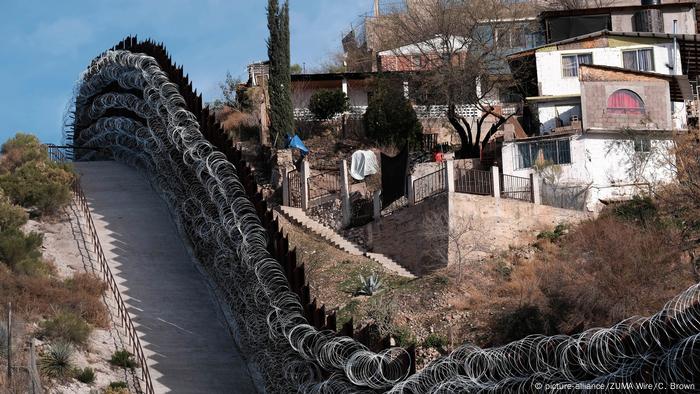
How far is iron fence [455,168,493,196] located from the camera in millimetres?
37375

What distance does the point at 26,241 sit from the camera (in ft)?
100

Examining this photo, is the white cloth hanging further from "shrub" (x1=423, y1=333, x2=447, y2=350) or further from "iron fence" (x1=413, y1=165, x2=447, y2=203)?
"shrub" (x1=423, y1=333, x2=447, y2=350)

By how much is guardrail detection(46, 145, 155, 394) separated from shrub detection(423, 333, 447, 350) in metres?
6.79

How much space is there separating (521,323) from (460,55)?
2051 centimetres

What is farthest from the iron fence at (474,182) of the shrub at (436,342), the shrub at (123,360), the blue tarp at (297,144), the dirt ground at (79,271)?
the shrub at (123,360)

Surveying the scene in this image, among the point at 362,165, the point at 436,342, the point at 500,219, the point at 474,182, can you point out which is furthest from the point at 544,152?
the point at 436,342

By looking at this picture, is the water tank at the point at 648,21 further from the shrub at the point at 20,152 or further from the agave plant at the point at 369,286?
the shrub at the point at 20,152

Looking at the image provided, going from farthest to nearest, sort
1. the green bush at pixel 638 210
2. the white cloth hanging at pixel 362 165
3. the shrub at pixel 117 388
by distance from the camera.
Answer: the white cloth hanging at pixel 362 165 → the green bush at pixel 638 210 → the shrub at pixel 117 388

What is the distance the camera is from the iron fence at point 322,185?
41.3m

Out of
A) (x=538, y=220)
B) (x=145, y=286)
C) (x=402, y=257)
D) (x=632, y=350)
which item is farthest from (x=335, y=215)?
(x=632, y=350)

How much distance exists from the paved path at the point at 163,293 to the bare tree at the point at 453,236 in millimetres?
7238

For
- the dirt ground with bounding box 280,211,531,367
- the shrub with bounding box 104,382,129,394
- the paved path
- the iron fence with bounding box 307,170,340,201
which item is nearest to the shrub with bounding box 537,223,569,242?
the dirt ground with bounding box 280,211,531,367

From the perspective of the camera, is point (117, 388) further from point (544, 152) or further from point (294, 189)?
point (544, 152)

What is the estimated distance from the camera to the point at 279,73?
1866 inches
